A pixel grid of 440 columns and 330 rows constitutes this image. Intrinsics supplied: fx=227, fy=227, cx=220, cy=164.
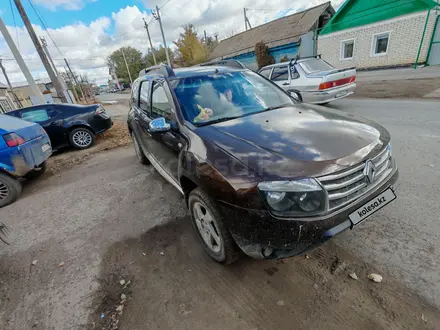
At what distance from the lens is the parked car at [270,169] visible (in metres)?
1.53

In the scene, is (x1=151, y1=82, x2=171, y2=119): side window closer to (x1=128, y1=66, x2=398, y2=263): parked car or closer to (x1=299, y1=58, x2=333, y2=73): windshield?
(x1=128, y1=66, x2=398, y2=263): parked car

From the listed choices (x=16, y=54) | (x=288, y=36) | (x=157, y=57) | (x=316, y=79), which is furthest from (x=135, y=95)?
(x=157, y=57)

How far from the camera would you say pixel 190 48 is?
1304 inches

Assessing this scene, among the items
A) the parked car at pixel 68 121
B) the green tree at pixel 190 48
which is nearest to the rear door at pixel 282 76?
the parked car at pixel 68 121

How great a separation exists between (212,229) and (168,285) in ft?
2.10

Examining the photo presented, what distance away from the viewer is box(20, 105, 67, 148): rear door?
6367 mm

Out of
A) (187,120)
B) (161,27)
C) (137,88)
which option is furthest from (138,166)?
(161,27)

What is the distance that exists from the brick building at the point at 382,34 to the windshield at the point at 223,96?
1533 centimetres

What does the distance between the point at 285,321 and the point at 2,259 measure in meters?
3.21

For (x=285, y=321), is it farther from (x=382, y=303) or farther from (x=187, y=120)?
(x=187, y=120)

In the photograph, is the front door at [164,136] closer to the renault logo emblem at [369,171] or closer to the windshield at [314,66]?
the renault logo emblem at [369,171]

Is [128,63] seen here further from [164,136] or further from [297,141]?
[297,141]

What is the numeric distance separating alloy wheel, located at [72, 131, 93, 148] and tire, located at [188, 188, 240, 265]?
612 centimetres

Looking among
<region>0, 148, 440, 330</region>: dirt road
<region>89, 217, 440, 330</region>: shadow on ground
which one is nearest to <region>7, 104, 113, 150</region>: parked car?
<region>0, 148, 440, 330</region>: dirt road
